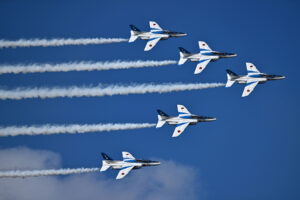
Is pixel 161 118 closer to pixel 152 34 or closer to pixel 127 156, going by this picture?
pixel 127 156

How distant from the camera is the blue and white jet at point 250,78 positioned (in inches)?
3684

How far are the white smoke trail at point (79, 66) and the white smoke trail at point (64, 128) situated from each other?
25.1ft

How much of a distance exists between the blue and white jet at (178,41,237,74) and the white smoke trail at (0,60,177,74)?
1.96 meters

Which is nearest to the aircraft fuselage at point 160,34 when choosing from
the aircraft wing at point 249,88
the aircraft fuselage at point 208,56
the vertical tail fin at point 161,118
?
the aircraft fuselage at point 208,56

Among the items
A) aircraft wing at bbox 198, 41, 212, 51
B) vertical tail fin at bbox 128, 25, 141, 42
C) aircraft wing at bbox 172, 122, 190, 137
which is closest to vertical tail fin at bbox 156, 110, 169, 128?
aircraft wing at bbox 172, 122, 190, 137

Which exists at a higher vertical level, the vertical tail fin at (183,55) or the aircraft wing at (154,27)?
the aircraft wing at (154,27)

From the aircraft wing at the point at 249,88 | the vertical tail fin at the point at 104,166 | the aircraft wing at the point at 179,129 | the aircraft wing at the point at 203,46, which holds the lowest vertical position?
the vertical tail fin at the point at 104,166

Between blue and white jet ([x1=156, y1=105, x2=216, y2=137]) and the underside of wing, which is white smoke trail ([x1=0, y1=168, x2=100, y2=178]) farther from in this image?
the underside of wing

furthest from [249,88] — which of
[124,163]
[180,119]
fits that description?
[124,163]

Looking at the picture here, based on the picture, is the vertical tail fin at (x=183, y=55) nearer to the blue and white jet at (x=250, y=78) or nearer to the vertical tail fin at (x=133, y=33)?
the blue and white jet at (x=250, y=78)

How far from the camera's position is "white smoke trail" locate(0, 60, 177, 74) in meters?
82.9

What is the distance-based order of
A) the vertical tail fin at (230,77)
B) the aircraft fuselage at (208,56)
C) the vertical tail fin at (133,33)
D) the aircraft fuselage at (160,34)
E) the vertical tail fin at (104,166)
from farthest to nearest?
1. the aircraft fuselage at (208,56)
2. the vertical tail fin at (230,77)
3. the aircraft fuselage at (160,34)
4. the vertical tail fin at (133,33)
5. the vertical tail fin at (104,166)

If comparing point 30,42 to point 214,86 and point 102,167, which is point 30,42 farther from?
point 214,86

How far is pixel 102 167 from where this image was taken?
8812 cm
